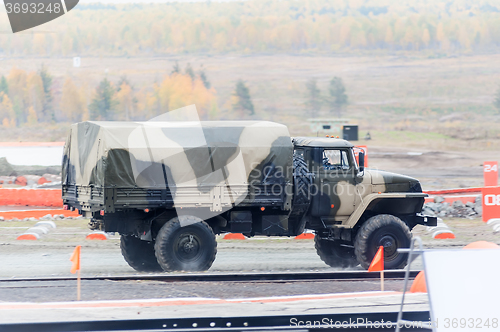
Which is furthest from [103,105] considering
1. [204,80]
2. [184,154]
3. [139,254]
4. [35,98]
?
[184,154]

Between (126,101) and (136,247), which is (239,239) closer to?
(136,247)

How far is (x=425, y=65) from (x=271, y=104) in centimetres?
2428

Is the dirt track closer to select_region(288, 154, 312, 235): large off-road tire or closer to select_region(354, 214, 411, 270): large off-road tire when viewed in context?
select_region(354, 214, 411, 270): large off-road tire

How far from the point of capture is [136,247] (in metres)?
11.5

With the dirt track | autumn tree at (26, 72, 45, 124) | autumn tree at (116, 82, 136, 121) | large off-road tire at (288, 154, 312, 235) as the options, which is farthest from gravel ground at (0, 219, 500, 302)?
autumn tree at (26, 72, 45, 124)

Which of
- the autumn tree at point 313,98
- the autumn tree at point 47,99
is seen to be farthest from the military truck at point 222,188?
the autumn tree at point 47,99

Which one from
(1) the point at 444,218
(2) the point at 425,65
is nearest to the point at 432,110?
(2) the point at 425,65

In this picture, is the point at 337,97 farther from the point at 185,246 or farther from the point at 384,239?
the point at 185,246

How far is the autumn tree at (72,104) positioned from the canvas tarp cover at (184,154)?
2667 inches

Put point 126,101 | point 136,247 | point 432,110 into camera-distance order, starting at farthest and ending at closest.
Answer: point 126,101 → point 432,110 → point 136,247

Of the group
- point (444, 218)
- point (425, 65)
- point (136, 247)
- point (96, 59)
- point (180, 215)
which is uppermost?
point (96, 59)

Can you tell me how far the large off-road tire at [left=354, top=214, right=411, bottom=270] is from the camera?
35.2ft

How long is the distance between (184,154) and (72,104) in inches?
2748

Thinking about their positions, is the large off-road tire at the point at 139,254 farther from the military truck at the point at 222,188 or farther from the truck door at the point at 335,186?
the truck door at the point at 335,186
